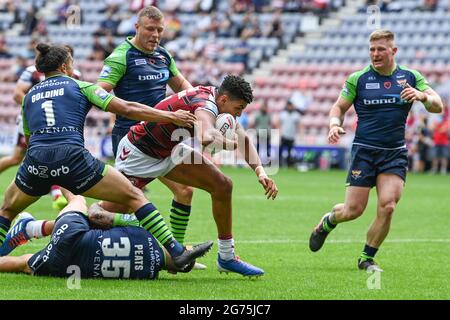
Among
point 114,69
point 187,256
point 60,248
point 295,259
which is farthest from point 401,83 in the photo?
point 60,248

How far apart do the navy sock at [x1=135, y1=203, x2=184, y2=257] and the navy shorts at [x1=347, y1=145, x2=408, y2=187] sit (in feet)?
8.12

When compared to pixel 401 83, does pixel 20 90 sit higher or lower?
lower

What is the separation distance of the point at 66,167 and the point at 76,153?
144 millimetres

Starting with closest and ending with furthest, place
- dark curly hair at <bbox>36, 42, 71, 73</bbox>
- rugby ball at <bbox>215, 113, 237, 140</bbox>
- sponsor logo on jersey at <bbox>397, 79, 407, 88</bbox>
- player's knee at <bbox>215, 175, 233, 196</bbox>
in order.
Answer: rugby ball at <bbox>215, 113, 237, 140</bbox>
dark curly hair at <bbox>36, 42, 71, 73</bbox>
player's knee at <bbox>215, 175, 233, 196</bbox>
sponsor logo on jersey at <bbox>397, 79, 407, 88</bbox>

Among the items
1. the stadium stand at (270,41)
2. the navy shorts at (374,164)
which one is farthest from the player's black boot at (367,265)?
the stadium stand at (270,41)

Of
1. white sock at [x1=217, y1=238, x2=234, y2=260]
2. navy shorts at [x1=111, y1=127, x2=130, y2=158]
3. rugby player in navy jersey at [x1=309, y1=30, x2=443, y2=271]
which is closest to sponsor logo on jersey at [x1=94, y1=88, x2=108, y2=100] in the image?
white sock at [x1=217, y1=238, x2=234, y2=260]

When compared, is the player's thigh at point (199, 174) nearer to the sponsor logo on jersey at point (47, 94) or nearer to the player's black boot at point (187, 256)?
the player's black boot at point (187, 256)

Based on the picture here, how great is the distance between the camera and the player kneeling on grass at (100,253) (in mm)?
7965

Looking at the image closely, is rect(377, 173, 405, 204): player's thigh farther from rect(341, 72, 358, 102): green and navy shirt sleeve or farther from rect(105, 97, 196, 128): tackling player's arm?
rect(105, 97, 196, 128): tackling player's arm

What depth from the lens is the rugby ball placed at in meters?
8.19

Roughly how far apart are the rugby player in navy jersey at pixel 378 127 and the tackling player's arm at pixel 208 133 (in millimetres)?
1829

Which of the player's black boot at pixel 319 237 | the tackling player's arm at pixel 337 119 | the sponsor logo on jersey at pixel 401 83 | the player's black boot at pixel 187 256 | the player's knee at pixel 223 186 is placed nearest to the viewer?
the player's black boot at pixel 187 256

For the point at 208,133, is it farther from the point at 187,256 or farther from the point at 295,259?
the point at 295,259

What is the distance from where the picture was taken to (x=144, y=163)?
895 cm
